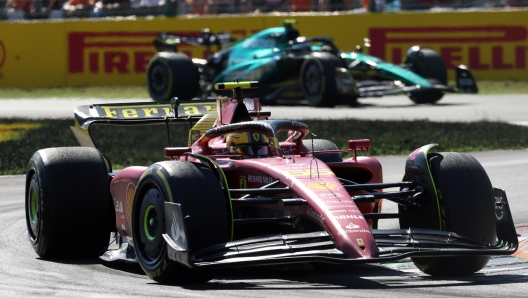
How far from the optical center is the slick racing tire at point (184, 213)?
686 cm

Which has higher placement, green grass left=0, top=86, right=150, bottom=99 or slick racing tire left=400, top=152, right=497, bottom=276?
slick racing tire left=400, top=152, right=497, bottom=276

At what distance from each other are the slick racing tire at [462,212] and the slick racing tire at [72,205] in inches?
95.8

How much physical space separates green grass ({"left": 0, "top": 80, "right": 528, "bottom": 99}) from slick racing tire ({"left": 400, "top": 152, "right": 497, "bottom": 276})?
16.9 m

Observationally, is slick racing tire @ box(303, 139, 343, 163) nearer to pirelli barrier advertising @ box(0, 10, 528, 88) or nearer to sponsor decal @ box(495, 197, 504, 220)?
sponsor decal @ box(495, 197, 504, 220)

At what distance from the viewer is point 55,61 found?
1046 inches

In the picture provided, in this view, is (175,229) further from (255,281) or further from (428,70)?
(428,70)

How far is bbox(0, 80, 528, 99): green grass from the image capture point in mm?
24391

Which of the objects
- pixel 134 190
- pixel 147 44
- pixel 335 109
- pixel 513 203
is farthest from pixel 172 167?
pixel 147 44

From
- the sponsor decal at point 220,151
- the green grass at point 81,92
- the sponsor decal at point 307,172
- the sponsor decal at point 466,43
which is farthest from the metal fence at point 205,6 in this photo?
the sponsor decal at point 307,172

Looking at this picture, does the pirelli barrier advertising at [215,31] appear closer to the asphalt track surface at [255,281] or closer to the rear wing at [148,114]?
the rear wing at [148,114]

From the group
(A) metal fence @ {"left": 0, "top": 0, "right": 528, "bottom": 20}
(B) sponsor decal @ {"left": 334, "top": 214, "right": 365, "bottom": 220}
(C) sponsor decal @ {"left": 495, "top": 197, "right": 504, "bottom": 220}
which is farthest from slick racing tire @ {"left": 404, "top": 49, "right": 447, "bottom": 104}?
(B) sponsor decal @ {"left": 334, "top": 214, "right": 365, "bottom": 220}

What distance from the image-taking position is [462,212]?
7305mm

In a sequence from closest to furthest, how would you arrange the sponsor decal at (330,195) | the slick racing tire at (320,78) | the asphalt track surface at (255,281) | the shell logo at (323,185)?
the asphalt track surface at (255,281) → the sponsor decal at (330,195) → the shell logo at (323,185) → the slick racing tire at (320,78)

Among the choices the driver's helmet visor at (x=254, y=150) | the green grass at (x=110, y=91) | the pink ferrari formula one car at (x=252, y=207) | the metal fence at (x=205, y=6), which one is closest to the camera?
the pink ferrari formula one car at (x=252, y=207)
